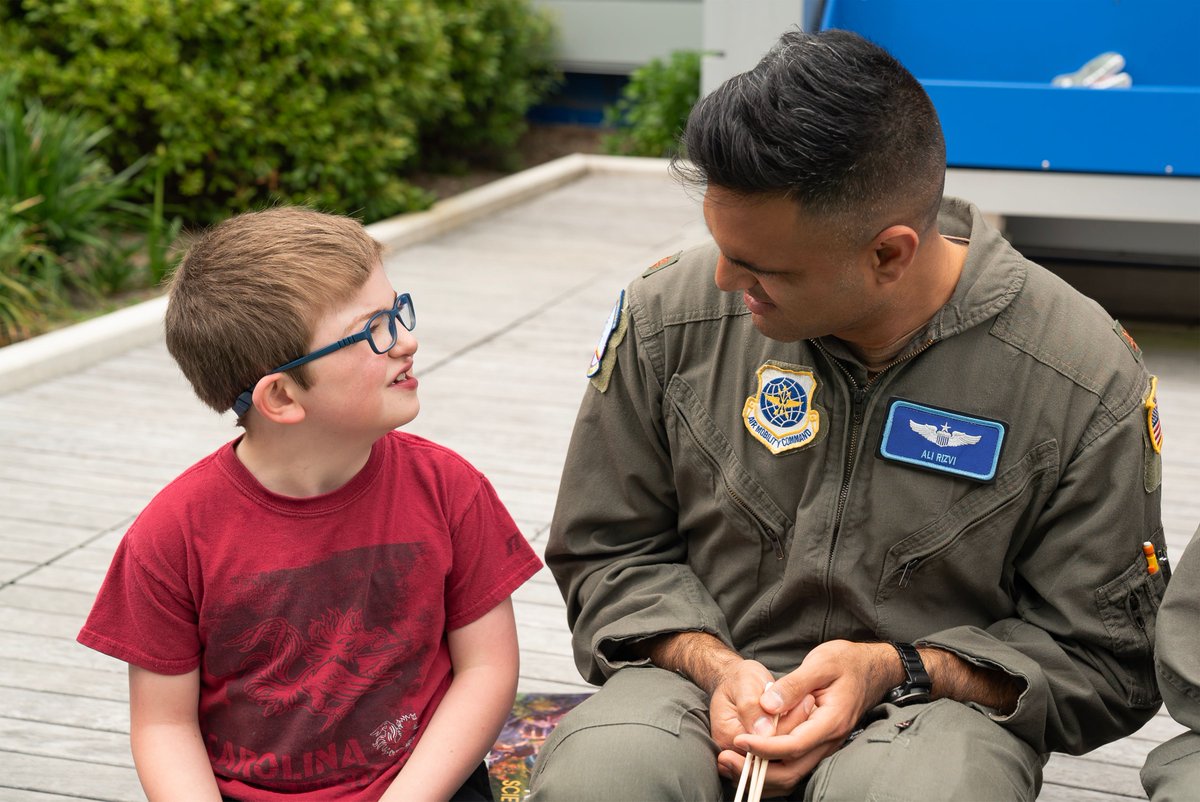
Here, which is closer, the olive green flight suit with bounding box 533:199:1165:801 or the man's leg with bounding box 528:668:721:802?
the man's leg with bounding box 528:668:721:802

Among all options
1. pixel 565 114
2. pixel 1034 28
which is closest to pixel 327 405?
pixel 1034 28

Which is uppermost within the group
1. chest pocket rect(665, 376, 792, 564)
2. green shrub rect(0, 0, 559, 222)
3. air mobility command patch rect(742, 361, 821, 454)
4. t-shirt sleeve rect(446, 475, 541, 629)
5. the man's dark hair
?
the man's dark hair

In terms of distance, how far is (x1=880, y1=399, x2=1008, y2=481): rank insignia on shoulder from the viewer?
5.90 feet

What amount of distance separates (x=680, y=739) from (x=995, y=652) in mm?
403

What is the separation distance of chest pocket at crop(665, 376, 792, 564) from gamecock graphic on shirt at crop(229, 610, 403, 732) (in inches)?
18.6

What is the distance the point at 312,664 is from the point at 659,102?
24.9 feet

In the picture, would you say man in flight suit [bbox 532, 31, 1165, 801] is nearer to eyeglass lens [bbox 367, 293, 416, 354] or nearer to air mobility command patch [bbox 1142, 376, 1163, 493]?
air mobility command patch [bbox 1142, 376, 1163, 493]

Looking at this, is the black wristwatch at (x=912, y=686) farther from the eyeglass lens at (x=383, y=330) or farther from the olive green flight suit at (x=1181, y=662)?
the eyeglass lens at (x=383, y=330)

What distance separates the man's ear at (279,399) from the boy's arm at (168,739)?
1.09 ft

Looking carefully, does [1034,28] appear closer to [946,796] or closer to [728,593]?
[728,593]

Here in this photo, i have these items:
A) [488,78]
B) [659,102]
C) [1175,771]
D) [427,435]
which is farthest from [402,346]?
[659,102]

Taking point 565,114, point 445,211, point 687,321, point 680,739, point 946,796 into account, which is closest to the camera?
point 946,796

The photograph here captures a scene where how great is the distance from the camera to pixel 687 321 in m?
1.95

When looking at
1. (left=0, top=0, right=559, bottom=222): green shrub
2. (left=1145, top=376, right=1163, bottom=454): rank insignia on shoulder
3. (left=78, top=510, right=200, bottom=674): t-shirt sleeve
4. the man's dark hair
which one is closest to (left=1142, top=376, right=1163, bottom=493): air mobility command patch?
(left=1145, top=376, right=1163, bottom=454): rank insignia on shoulder
